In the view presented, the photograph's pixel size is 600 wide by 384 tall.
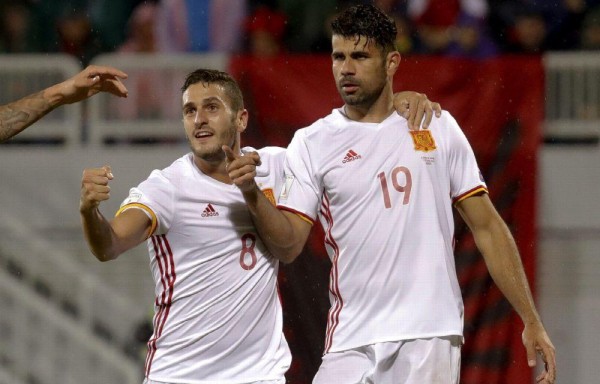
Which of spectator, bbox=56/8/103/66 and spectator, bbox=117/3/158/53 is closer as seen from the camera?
spectator, bbox=117/3/158/53

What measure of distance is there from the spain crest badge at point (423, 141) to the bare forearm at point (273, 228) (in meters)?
0.60

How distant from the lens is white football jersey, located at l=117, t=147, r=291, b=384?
5.19 meters

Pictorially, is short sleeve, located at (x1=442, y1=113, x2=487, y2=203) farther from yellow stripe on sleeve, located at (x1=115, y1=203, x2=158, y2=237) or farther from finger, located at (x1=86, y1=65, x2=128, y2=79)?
finger, located at (x1=86, y1=65, x2=128, y2=79)

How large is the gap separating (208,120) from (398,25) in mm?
3306

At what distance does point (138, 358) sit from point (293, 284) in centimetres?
141

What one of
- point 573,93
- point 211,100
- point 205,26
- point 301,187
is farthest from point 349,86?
point 205,26

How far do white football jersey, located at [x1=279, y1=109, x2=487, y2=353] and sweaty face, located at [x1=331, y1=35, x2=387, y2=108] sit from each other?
0.50ft

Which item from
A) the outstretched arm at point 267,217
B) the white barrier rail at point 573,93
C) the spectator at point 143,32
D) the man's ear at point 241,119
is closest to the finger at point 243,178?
the outstretched arm at point 267,217

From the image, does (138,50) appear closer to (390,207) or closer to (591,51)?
(591,51)

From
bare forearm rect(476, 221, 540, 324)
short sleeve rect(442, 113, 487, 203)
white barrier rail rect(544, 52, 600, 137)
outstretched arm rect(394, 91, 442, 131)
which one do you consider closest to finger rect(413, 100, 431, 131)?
outstretched arm rect(394, 91, 442, 131)

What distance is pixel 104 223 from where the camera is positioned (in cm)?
478

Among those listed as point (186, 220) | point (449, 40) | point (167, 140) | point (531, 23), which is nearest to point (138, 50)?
point (167, 140)

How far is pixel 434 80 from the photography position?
6.95 meters

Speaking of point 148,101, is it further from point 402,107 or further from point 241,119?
point 402,107
